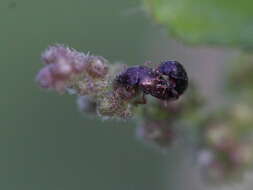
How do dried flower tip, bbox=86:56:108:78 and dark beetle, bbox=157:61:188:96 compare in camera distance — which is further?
dark beetle, bbox=157:61:188:96

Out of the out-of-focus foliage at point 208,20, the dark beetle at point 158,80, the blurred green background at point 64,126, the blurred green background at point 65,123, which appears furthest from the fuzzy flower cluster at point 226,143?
the blurred green background at point 64,126

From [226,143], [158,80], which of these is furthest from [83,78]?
[226,143]

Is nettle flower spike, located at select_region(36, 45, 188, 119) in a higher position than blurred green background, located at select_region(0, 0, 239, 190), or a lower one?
lower

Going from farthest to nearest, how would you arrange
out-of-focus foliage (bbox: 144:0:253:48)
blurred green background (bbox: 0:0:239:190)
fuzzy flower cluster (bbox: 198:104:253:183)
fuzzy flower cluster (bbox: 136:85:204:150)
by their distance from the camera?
blurred green background (bbox: 0:0:239:190)
fuzzy flower cluster (bbox: 198:104:253:183)
fuzzy flower cluster (bbox: 136:85:204:150)
out-of-focus foliage (bbox: 144:0:253:48)

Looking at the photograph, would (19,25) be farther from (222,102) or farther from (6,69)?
(222,102)

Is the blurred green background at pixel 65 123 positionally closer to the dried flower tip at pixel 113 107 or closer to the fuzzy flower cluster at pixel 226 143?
the fuzzy flower cluster at pixel 226 143

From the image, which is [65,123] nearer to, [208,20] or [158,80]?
[208,20]

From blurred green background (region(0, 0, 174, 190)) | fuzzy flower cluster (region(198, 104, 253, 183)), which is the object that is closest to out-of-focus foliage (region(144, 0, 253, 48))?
fuzzy flower cluster (region(198, 104, 253, 183))

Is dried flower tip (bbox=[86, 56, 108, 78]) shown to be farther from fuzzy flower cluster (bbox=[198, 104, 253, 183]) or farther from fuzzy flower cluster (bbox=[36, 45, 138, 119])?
fuzzy flower cluster (bbox=[198, 104, 253, 183])
